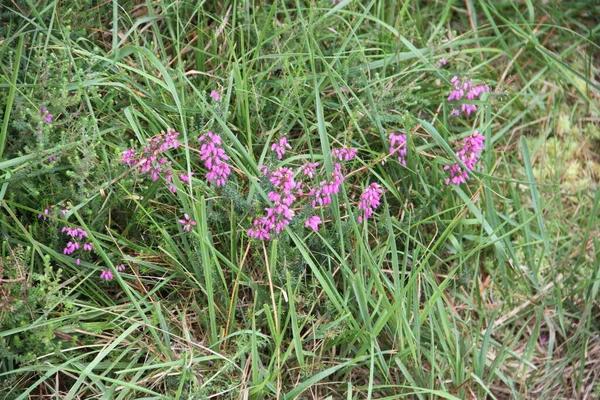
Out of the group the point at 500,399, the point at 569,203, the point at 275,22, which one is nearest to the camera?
the point at 500,399

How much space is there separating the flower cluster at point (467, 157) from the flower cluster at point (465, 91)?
24cm

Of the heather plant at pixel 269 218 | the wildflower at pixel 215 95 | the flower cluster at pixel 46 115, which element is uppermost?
the flower cluster at pixel 46 115

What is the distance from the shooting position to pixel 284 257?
9.73 feet

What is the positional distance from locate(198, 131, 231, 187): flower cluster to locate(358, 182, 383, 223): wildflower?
577 millimetres

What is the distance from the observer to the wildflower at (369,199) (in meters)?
3.10

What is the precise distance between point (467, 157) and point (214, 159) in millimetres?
1122

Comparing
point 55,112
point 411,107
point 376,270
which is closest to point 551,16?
point 411,107

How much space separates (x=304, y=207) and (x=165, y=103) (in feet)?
2.58

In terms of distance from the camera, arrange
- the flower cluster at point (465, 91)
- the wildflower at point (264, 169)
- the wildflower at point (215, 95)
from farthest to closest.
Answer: the flower cluster at point (465, 91)
the wildflower at point (215, 95)
the wildflower at point (264, 169)

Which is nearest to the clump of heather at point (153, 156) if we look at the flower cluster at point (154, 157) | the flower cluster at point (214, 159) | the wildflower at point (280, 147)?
the flower cluster at point (154, 157)

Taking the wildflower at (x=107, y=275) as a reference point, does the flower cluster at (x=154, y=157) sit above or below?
above

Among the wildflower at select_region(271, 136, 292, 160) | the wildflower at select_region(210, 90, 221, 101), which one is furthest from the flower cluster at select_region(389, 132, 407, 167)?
the wildflower at select_region(210, 90, 221, 101)

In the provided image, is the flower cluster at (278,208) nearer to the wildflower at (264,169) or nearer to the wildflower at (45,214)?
the wildflower at (264,169)

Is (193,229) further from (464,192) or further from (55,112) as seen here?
(464,192)
